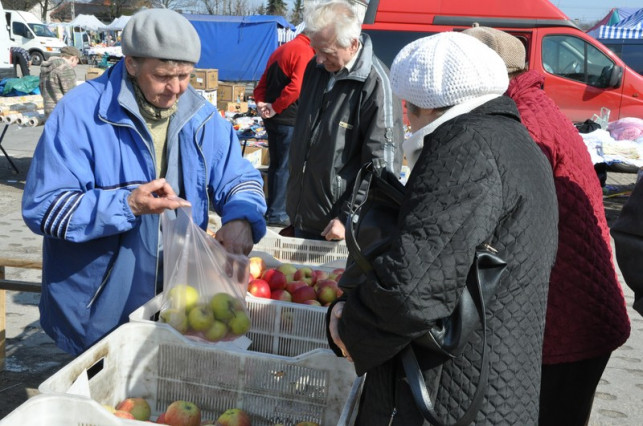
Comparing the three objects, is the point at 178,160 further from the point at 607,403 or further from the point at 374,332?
the point at 607,403

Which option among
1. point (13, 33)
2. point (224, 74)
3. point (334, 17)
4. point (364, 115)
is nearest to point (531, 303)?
point (364, 115)

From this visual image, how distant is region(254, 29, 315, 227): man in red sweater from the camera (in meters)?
6.18

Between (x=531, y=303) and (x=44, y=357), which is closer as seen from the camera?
(x=531, y=303)

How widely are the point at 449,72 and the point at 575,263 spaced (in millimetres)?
992

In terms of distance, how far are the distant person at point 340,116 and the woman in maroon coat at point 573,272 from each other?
37.9 inches

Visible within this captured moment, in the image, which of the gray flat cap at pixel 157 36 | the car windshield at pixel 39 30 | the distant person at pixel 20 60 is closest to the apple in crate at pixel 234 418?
the gray flat cap at pixel 157 36

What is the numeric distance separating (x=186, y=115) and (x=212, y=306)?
679 millimetres

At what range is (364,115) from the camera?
3.26m

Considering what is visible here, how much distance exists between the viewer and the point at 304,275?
2863 mm

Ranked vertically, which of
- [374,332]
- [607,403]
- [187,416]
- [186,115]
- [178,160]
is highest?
[186,115]

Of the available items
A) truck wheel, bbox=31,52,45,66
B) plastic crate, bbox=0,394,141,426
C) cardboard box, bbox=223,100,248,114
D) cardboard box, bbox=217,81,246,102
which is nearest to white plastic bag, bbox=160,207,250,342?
plastic crate, bbox=0,394,141,426

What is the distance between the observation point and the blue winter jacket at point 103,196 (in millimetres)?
2055

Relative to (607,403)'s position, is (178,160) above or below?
above

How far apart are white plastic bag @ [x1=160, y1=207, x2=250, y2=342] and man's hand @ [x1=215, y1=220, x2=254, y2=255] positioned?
8cm
